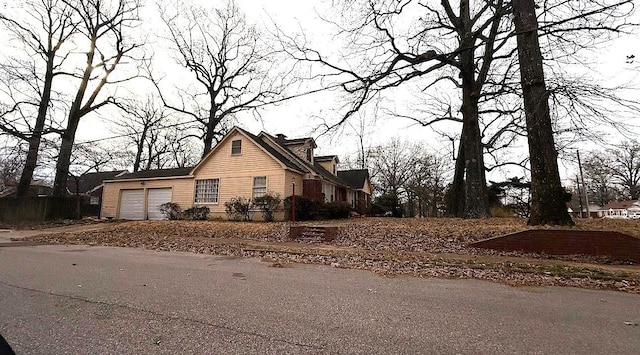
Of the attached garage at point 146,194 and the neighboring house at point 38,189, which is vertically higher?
the neighboring house at point 38,189

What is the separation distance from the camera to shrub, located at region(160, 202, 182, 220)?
1922 cm

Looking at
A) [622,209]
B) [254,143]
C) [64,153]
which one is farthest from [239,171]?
[622,209]

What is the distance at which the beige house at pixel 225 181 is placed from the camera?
18438mm

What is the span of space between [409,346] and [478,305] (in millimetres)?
1759

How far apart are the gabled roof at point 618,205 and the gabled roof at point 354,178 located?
176ft

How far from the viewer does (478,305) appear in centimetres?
398

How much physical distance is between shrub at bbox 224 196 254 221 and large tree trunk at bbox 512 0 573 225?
13084 millimetres

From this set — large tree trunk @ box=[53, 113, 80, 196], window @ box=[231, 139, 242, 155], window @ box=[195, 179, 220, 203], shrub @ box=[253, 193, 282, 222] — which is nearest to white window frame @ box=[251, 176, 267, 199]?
shrub @ box=[253, 193, 282, 222]

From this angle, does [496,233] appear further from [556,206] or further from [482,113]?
[482,113]

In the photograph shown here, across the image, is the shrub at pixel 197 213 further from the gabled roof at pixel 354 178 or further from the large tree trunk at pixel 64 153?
the gabled roof at pixel 354 178

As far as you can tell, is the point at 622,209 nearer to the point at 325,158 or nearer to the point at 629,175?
the point at 629,175

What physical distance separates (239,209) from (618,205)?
74298mm

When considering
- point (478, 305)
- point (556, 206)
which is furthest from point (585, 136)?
point (478, 305)

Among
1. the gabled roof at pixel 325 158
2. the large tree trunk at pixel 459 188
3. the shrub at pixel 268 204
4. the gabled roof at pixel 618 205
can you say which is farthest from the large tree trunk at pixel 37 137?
the gabled roof at pixel 618 205
